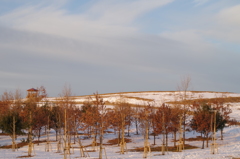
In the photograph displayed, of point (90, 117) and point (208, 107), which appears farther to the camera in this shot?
point (208, 107)

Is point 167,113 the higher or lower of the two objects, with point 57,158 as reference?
higher

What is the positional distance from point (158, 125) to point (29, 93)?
58.5 metres

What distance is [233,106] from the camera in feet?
214

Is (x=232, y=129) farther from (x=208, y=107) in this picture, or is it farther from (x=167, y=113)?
(x=167, y=113)

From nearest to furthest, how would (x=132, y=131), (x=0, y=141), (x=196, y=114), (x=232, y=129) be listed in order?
1. (x=196, y=114)
2. (x=0, y=141)
3. (x=232, y=129)
4. (x=132, y=131)

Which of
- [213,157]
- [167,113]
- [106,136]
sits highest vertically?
[167,113]

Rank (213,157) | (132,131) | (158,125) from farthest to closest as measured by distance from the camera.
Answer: (132,131), (158,125), (213,157)

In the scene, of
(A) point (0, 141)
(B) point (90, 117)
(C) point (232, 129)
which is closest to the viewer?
(B) point (90, 117)

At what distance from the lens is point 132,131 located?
54500mm

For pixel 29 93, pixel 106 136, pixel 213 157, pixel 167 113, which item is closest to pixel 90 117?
pixel 213 157

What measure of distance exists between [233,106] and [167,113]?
36.3m

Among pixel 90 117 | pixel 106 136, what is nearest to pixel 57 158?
pixel 90 117

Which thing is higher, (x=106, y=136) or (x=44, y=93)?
(x=44, y=93)

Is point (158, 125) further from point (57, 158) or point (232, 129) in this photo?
point (232, 129)
